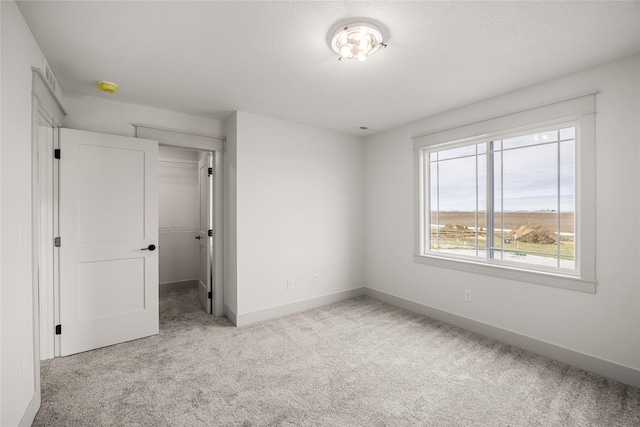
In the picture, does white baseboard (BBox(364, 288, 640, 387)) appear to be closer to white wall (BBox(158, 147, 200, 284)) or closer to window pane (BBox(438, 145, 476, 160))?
window pane (BBox(438, 145, 476, 160))

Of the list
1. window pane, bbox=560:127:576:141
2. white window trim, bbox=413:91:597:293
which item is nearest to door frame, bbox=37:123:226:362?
white window trim, bbox=413:91:597:293

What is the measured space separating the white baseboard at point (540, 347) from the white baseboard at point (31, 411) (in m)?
3.62

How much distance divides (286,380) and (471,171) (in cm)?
293

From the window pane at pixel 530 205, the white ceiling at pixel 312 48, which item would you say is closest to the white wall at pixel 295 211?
the white ceiling at pixel 312 48

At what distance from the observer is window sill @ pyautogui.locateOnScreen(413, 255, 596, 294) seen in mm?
2496

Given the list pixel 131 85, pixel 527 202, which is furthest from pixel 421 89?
pixel 131 85

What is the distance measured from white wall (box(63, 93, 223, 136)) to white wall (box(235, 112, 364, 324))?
0.77m

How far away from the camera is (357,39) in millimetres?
1952

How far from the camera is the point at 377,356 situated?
2701 mm

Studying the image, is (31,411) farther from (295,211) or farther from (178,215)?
(178,215)

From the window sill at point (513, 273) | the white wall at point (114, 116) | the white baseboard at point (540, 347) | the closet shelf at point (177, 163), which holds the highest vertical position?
the white wall at point (114, 116)

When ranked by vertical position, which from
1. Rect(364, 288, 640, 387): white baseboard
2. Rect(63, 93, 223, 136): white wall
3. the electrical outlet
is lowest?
Rect(364, 288, 640, 387): white baseboard

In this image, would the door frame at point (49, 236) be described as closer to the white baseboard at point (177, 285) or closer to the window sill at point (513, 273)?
the white baseboard at point (177, 285)

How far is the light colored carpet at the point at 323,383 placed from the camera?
191cm
